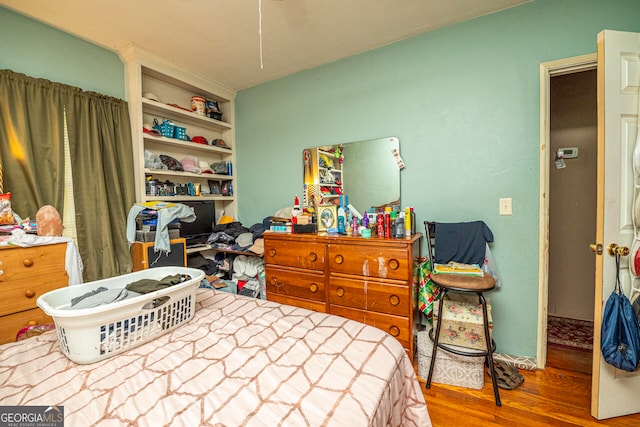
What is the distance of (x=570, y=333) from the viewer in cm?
228

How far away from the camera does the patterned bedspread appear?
2.04 ft

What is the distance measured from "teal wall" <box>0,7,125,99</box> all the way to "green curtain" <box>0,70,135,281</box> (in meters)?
0.12

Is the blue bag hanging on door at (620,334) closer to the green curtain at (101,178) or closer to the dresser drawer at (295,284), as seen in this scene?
the dresser drawer at (295,284)

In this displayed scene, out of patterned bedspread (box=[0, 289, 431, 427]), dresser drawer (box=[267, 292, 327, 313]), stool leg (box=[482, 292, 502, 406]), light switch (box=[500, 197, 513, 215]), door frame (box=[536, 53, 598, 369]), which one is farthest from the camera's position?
dresser drawer (box=[267, 292, 327, 313])

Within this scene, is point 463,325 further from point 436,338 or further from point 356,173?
point 356,173

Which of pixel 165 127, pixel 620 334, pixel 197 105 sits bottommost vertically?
pixel 620 334

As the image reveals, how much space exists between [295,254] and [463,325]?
4.26 ft

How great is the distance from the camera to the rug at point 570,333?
2100 mm

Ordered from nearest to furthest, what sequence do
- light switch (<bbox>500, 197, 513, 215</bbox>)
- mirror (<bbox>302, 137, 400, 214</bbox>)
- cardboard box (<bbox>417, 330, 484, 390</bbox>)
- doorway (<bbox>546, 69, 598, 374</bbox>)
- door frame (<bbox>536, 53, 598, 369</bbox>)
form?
1. cardboard box (<bbox>417, 330, 484, 390</bbox>)
2. door frame (<bbox>536, 53, 598, 369</bbox>)
3. light switch (<bbox>500, 197, 513, 215</bbox>)
4. mirror (<bbox>302, 137, 400, 214</bbox>)
5. doorway (<bbox>546, 69, 598, 374</bbox>)

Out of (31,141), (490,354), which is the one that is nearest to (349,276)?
(490,354)

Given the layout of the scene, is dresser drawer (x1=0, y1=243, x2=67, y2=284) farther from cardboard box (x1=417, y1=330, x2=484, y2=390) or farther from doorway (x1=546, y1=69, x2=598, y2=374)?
doorway (x1=546, y1=69, x2=598, y2=374)

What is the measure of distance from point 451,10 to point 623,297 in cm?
206

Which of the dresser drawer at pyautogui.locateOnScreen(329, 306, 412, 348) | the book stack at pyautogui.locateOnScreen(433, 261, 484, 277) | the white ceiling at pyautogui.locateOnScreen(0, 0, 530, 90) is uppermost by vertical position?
the white ceiling at pyautogui.locateOnScreen(0, 0, 530, 90)

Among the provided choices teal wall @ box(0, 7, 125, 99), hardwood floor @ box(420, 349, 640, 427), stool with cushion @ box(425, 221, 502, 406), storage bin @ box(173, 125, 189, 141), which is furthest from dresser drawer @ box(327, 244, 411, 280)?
teal wall @ box(0, 7, 125, 99)
